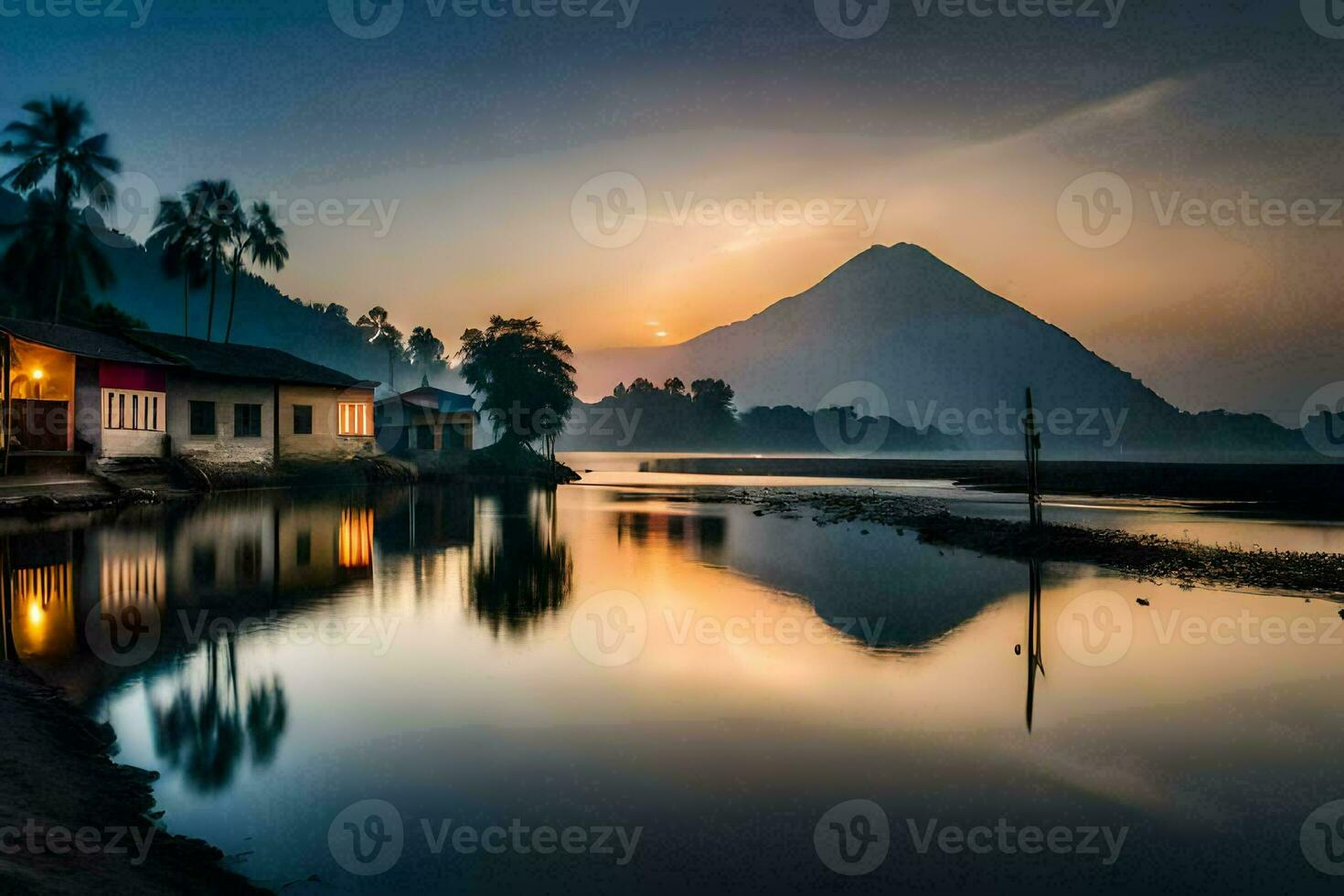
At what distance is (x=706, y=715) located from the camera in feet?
33.9

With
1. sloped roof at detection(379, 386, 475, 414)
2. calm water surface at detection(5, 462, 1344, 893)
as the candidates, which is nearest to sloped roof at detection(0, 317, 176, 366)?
calm water surface at detection(5, 462, 1344, 893)

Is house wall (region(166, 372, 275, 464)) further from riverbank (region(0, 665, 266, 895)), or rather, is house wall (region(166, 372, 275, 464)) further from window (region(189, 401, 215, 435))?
riverbank (region(0, 665, 266, 895))

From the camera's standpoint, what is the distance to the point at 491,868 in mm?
6277

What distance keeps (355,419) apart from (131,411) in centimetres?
1613

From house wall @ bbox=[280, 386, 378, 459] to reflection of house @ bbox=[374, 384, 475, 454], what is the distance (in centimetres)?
1409

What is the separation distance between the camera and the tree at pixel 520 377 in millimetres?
73500

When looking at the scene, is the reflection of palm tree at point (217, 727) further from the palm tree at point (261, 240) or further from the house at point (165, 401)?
the palm tree at point (261, 240)

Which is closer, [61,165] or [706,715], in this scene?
[706,715]

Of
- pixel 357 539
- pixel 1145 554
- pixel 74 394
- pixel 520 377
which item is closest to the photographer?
pixel 1145 554

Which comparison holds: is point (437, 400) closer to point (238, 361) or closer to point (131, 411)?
point (238, 361)

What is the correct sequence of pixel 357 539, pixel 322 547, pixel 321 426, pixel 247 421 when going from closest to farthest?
pixel 322 547, pixel 357 539, pixel 247 421, pixel 321 426

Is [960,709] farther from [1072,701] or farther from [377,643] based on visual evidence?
[377,643]

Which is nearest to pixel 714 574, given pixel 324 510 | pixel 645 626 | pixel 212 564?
pixel 645 626

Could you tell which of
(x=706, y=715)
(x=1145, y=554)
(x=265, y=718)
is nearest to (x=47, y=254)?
(x=265, y=718)
